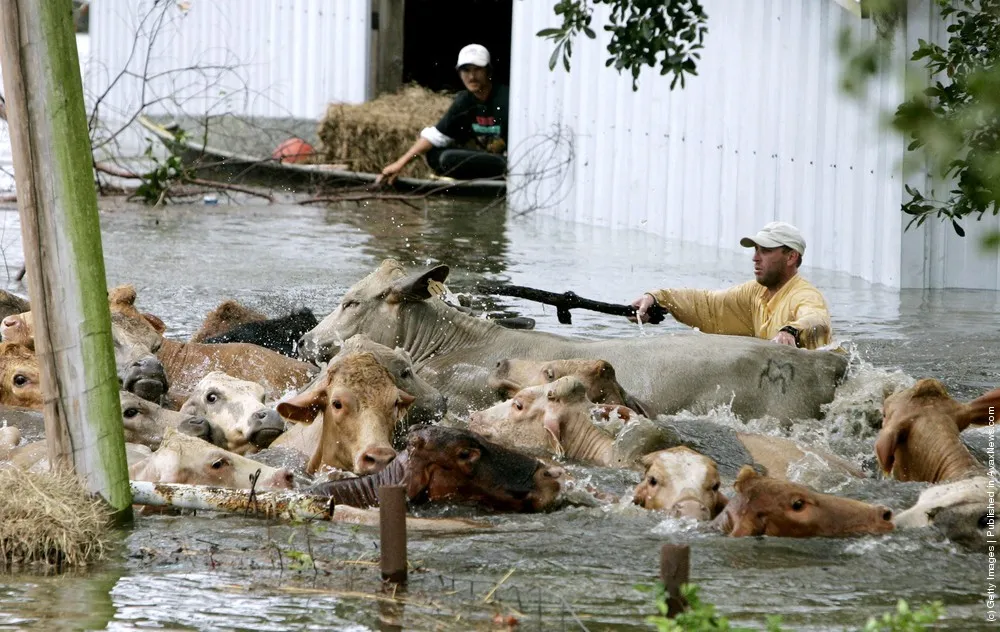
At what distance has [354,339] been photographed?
8500 millimetres

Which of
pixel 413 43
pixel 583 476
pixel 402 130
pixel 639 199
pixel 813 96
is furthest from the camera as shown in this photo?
pixel 413 43

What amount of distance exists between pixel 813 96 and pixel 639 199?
3.71 m

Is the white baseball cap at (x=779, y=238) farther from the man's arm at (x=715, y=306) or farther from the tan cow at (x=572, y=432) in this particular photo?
the tan cow at (x=572, y=432)

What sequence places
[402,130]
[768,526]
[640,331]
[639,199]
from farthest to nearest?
1. [402,130]
2. [639,199]
3. [640,331]
4. [768,526]

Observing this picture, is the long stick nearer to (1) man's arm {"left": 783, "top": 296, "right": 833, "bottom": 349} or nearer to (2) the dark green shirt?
(1) man's arm {"left": 783, "top": 296, "right": 833, "bottom": 349}

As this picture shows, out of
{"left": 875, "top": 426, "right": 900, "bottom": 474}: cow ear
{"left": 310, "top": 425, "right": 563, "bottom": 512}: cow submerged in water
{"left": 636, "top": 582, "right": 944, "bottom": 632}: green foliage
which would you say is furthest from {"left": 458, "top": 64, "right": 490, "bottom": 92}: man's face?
{"left": 636, "top": 582, "right": 944, "bottom": 632}: green foliage

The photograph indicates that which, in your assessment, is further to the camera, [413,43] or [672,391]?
[413,43]

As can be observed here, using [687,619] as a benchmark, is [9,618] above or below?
below

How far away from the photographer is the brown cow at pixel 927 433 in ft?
22.7

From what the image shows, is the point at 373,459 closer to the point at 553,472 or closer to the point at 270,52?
the point at 553,472

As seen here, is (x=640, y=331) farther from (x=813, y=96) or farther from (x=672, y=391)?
(x=813, y=96)

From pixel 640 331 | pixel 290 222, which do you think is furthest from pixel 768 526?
pixel 290 222

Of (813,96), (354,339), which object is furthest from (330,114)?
(354,339)

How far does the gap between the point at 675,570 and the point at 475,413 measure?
3798 mm
